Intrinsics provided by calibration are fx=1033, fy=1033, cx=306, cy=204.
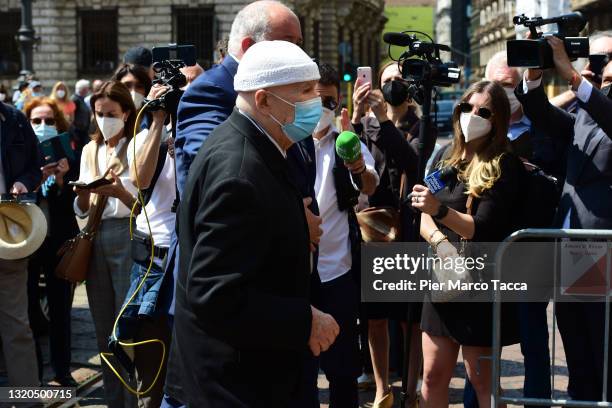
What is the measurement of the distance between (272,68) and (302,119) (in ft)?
0.68

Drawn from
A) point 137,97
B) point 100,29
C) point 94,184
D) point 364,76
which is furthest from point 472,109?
point 100,29

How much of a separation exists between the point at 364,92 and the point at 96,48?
44.4 meters

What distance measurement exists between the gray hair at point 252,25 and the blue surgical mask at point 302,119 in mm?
937

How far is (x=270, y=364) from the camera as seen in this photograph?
11.2 ft

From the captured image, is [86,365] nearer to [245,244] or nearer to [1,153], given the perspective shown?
[1,153]

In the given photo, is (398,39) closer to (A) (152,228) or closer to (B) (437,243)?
(B) (437,243)

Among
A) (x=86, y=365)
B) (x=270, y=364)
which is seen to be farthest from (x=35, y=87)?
(x=270, y=364)

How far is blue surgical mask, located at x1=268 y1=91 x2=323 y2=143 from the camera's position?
11.5ft

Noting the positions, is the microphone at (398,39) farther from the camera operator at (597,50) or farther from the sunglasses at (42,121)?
the sunglasses at (42,121)

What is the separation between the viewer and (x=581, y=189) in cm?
516

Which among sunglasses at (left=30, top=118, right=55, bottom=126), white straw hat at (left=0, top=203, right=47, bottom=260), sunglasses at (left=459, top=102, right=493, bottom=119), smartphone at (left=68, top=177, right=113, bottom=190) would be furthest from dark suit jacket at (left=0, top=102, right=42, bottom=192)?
sunglasses at (left=459, top=102, right=493, bottom=119)

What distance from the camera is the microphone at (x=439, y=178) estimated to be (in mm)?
5220

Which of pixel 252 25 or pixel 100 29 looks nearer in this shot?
pixel 252 25

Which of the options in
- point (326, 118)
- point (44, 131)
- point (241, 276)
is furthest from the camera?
point (44, 131)
